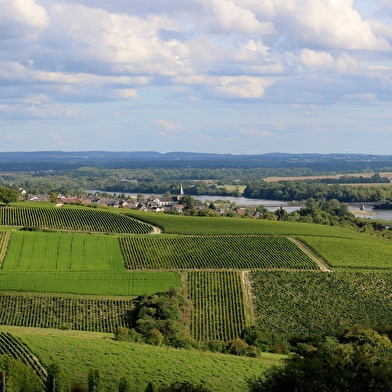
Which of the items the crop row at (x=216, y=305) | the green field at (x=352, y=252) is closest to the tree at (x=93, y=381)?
the crop row at (x=216, y=305)

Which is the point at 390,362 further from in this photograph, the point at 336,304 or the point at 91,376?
the point at 336,304

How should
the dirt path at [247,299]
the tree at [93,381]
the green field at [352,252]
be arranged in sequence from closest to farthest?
the tree at [93,381], the dirt path at [247,299], the green field at [352,252]

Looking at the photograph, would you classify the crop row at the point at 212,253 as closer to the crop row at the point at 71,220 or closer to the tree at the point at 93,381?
the crop row at the point at 71,220

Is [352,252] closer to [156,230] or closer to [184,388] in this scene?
[156,230]

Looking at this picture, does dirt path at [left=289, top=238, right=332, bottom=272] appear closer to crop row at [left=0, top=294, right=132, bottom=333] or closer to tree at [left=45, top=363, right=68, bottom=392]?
crop row at [left=0, top=294, right=132, bottom=333]

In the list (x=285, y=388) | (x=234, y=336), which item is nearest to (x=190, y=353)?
(x=234, y=336)

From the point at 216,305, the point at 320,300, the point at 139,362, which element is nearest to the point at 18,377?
the point at 139,362
